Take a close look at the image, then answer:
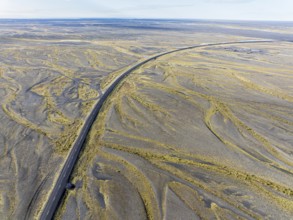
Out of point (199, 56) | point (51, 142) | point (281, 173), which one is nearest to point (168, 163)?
point (281, 173)

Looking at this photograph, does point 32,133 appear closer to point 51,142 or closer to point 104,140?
point 51,142

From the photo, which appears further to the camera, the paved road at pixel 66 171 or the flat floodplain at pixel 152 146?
the flat floodplain at pixel 152 146

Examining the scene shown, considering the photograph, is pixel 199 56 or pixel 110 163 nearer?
pixel 110 163

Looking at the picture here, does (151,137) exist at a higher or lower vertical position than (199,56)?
lower

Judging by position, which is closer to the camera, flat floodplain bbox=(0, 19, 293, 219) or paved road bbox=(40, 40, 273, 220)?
paved road bbox=(40, 40, 273, 220)

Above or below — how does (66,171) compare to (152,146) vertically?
below

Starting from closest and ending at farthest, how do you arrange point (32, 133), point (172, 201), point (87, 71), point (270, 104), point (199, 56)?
1. point (172, 201)
2. point (32, 133)
3. point (270, 104)
4. point (87, 71)
5. point (199, 56)

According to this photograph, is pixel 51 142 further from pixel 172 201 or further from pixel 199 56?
pixel 199 56

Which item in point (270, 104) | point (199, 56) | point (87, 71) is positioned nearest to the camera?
point (270, 104)

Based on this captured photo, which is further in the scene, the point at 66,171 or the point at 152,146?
the point at 152,146

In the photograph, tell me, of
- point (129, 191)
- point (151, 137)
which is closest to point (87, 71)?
point (151, 137)
